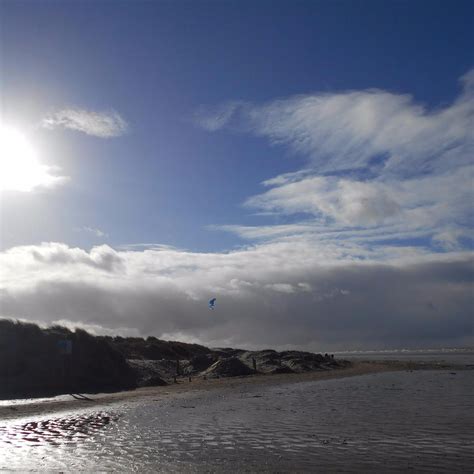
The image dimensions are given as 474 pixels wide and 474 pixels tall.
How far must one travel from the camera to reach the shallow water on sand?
614 inches

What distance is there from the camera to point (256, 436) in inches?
789

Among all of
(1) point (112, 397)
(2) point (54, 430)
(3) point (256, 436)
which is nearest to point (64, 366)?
(1) point (112, 397)

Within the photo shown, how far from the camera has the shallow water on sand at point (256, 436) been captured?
15.6 meters

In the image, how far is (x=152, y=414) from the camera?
27.3 m

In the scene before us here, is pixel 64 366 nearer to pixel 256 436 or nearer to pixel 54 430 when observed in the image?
pixel 54 430

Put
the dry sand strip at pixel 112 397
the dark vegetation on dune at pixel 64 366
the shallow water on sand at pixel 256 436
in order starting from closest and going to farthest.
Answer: the shallow water on sand at pixel 256 436, the dry sand strip at pixel 112 397, the dark vegetation on dune at pixel 64 366

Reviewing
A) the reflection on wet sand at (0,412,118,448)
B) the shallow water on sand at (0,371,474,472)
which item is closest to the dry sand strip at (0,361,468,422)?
the shallow water on sand at (0,371,474,472)

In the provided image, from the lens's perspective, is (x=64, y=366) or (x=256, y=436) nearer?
(x=256, y=436)

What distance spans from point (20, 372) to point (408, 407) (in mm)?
30453

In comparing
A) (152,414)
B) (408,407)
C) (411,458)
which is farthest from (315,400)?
→ (411,458)

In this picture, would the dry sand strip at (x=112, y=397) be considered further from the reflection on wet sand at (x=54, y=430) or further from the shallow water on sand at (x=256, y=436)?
the reflection on wet sand at (x=54, y=430)

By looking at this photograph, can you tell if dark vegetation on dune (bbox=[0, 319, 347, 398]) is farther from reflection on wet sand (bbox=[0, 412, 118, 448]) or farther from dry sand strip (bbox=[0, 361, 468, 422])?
reflection on wet sand (bbox=[0, 412, 118, 448])

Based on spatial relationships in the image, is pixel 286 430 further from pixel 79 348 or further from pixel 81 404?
pixel 79 348

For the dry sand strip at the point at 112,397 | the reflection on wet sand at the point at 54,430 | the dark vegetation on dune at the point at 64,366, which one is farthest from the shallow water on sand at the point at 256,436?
the dark vegetation on dune at the point at 64,366
